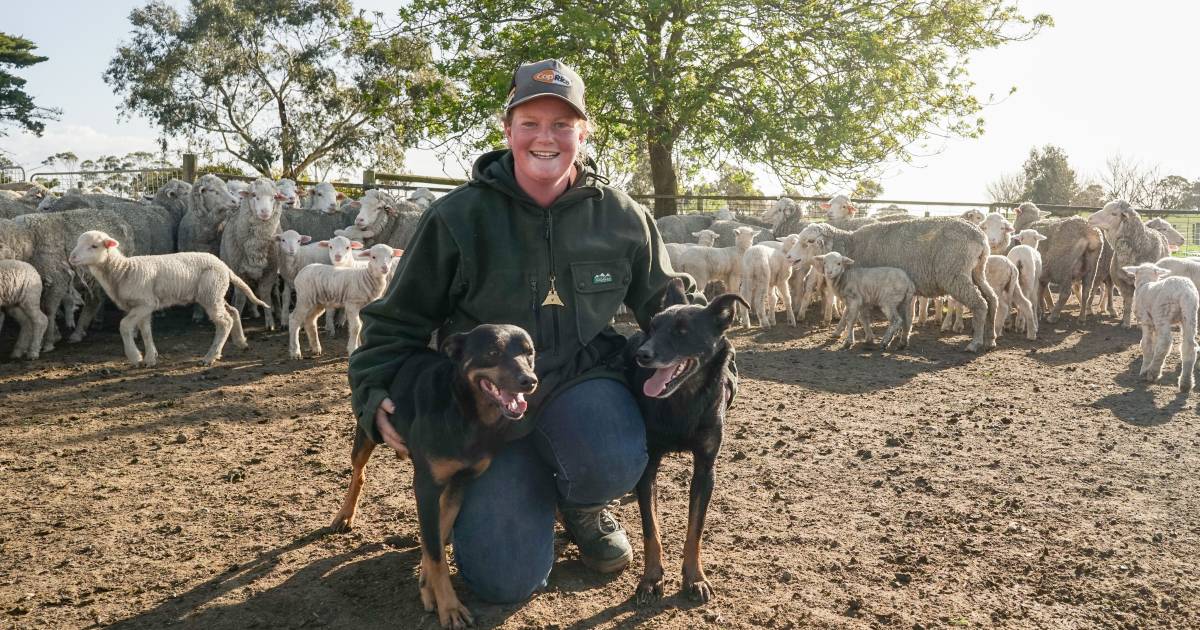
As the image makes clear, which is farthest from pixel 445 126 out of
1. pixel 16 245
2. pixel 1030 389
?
pixel 1030 389

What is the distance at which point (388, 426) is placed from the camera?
3.35 metres

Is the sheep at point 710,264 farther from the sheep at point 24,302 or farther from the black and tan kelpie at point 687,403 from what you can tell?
the black and tan kelpie at point 687,403

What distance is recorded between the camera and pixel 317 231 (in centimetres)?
1330

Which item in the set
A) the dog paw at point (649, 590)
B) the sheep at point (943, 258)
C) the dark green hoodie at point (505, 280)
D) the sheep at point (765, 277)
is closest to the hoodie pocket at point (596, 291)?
the dark green hoodie at point (505, 280)

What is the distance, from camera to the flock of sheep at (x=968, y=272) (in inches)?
355

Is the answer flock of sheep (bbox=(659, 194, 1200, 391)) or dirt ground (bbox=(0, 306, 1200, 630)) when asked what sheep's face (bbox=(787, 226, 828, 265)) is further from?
dirt ground (bbox=(0, 306, 1200, 630))

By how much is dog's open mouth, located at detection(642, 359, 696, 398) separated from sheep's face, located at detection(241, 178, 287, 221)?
8.97 m

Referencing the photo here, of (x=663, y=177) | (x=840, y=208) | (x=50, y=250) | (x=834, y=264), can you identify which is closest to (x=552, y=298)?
(x=834, y=264)

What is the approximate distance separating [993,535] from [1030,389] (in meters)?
4.04

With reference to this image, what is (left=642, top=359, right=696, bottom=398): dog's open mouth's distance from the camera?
11.0ft

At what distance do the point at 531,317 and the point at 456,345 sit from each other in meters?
0.52

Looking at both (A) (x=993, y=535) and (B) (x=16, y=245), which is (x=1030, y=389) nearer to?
(A) (x=993, y=535)

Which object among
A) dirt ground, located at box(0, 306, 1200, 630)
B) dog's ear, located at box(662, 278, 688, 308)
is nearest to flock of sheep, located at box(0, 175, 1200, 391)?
dirt ground, located at box(0, 306, 1200, 630)

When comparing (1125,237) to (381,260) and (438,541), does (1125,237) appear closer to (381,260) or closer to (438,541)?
(381,260)
